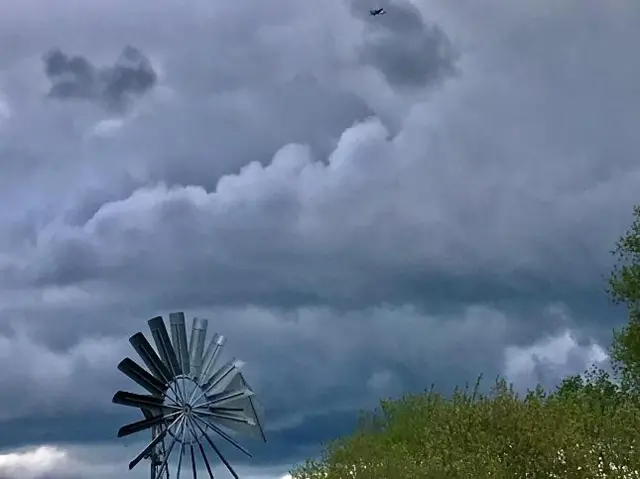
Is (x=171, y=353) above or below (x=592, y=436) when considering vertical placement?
above

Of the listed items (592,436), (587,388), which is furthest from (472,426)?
(587,388)

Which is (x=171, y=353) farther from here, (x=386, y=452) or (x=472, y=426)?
(x=472, y=426)

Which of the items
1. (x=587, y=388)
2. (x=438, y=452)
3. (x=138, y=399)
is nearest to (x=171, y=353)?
(x=138, y=399)

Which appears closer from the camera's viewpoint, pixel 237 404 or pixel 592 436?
pixel 592 436

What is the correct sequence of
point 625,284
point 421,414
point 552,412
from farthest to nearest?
point 421,414
point 625,284
point 552,412

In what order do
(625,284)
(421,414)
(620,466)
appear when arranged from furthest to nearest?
(421,414) → (625,284) → (620,466)

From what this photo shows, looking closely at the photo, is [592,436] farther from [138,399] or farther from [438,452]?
[138,399]

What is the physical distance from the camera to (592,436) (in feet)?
165

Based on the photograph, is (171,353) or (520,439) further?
(171,353)

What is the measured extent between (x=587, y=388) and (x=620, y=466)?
36.9 m

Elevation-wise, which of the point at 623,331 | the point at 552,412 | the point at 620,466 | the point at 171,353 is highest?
the point at 171,353

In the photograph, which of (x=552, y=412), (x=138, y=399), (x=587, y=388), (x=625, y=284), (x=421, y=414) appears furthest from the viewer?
(x=587, y=388)

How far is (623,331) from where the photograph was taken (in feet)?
201

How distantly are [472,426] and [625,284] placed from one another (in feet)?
43.4
